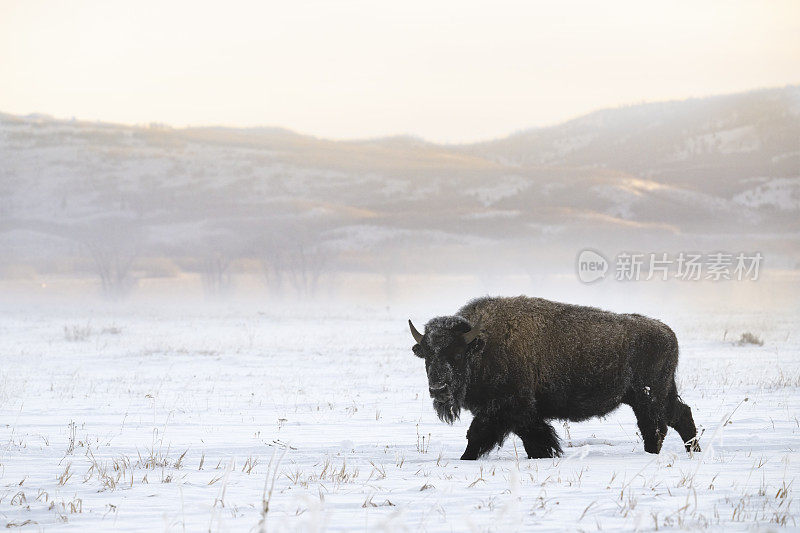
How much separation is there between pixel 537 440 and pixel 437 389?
1.28 metres

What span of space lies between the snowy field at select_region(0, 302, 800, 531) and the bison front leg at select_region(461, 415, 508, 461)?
0.15 metres

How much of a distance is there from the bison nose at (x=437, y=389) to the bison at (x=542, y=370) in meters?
0.01

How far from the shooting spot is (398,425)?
1162cm

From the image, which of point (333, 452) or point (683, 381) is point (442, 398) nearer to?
point (333, 452)

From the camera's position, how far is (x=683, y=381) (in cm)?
1656

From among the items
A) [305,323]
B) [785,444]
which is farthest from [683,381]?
[305,323]

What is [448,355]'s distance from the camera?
28.7ft

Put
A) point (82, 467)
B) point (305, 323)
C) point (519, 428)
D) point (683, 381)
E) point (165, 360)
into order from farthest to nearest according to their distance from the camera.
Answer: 1. point (305, 323)
2. point (165, 360)
3. point (683, 381)
4. point (519, 428)
5. point (82, 467)

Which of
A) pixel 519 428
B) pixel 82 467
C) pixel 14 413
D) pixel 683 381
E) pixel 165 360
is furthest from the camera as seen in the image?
pixel 165 360

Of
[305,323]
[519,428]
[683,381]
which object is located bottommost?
[305,323]

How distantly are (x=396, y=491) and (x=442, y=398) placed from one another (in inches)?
80.0

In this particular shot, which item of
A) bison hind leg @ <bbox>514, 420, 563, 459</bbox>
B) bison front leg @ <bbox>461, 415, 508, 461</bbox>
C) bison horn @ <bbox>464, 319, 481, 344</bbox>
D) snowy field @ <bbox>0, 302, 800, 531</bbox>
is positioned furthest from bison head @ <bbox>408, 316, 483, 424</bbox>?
bison hind leg @ <bbox>514, 420, 563, 459</bbox>

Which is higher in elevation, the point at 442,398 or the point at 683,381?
the point at 442,398

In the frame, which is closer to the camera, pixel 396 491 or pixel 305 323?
pixel 396 491
